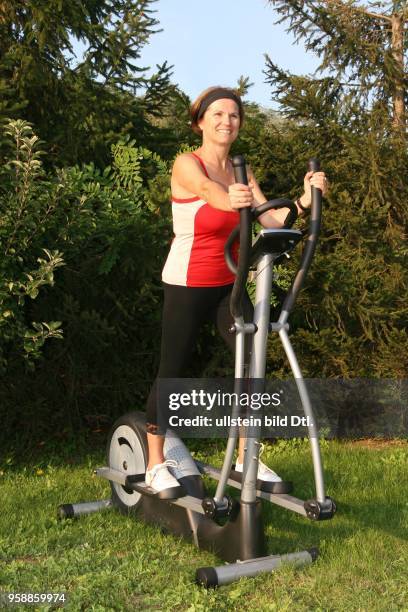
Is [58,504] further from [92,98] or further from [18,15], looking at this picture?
[18,15]

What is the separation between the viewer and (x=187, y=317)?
12.6 feet

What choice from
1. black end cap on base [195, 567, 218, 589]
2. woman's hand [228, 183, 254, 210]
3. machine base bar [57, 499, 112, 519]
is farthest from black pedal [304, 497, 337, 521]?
machine base bar [57, 499, 112, 519]

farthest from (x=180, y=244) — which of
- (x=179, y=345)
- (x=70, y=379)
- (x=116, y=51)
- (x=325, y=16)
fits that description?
(x=325, y=16)

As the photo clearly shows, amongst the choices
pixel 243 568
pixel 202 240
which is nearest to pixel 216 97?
pixel 202 240

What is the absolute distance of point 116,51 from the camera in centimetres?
609

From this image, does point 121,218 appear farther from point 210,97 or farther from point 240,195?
point 240,195

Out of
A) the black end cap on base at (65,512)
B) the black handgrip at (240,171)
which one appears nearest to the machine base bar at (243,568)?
the black end cap on base at (65,512)

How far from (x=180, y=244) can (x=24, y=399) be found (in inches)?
103

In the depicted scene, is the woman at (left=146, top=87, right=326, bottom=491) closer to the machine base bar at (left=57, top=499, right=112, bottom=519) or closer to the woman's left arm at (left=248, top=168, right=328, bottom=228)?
the woman's left arm at (left=248, top=168, right=328, bottom=228)

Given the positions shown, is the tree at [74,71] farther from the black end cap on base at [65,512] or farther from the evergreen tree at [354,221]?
the black end cap on base at [65,512]

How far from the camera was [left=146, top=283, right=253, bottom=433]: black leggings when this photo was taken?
3.83m

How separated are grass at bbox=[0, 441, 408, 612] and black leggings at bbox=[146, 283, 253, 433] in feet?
3.05

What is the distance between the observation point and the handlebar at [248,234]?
3.19 meters

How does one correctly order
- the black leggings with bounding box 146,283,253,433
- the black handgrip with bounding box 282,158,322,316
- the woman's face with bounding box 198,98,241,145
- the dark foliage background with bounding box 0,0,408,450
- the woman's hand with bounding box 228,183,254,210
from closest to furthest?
the woman's hand with bounding box 228,183,254,210 < the black handgrip with bounding box 282,158,322,316 < the woman's face with bounding box 198,98,241,145 < the black leggings with bounding box 146,283,253,433 < the dark foliage background with bounding box 0,0,408,450
